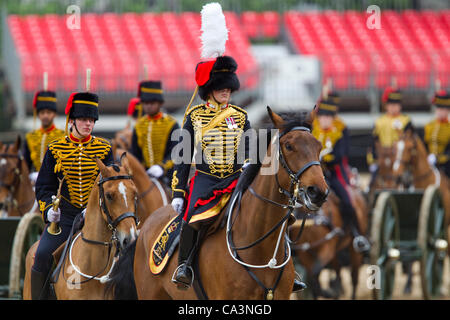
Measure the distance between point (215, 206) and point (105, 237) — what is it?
702 mm

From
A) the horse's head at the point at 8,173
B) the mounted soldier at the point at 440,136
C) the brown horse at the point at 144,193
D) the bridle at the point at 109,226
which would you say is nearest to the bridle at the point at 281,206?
the bridle at the point at 109,226

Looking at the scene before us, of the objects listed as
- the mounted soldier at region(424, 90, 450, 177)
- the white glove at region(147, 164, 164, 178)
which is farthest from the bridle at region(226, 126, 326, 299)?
the mounted soldier at region(424, 90, 450, 177)

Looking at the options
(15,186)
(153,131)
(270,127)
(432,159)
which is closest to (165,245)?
(270,127)

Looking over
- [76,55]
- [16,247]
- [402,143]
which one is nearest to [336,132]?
[402,143]

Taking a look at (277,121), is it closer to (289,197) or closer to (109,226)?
(289,197)

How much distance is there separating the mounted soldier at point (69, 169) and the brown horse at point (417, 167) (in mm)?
5256

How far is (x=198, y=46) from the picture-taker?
58.3ft

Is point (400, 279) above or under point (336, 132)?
under

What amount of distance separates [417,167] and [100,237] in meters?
6.12

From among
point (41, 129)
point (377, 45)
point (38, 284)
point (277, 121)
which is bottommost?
point (38, 284)

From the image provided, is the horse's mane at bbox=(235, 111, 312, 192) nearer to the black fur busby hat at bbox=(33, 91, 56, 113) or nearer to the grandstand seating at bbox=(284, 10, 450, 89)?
the black fur busby hat at bbox=(33, 91, 56, 113)

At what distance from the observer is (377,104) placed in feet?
54.3

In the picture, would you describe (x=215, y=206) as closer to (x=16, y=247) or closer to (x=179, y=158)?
(x=179, y=158)
